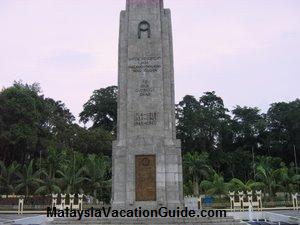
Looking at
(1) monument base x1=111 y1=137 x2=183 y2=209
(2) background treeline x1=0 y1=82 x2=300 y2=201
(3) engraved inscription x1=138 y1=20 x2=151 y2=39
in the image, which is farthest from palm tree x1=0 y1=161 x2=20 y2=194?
(3) engraved inscription x1=138 y1=20 x2=151 y2=39

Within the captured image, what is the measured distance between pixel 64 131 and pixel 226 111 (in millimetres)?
28449

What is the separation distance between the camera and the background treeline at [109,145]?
3759cm

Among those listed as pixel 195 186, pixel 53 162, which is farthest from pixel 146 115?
pixel 195 186

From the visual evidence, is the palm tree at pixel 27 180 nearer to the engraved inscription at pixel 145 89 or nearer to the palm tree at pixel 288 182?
the engraved inscription at pixel 145 89

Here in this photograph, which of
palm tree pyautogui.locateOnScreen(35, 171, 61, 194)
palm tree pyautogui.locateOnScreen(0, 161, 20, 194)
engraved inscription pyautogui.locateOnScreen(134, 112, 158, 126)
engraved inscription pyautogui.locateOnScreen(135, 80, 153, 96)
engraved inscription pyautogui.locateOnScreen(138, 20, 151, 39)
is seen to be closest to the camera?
engraved inscription pyautogui.locateOnScreen(134, 112, 158, 126)

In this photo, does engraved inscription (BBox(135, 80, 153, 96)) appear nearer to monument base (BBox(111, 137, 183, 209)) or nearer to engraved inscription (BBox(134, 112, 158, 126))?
engraved inscription (BBox(134, 112, 158, 126))

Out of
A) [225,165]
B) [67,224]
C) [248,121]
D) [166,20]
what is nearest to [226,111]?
[248,121]

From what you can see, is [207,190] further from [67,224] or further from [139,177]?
[67,224]

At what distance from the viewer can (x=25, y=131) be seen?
43.3m

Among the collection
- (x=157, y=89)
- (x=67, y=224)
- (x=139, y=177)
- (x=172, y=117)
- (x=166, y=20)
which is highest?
(x=166, y=20)

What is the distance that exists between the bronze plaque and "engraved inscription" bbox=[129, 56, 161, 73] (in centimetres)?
427

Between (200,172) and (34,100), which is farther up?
(34,100)

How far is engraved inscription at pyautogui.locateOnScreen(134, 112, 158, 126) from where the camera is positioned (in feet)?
58.7

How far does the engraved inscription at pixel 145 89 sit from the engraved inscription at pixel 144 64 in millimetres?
609
